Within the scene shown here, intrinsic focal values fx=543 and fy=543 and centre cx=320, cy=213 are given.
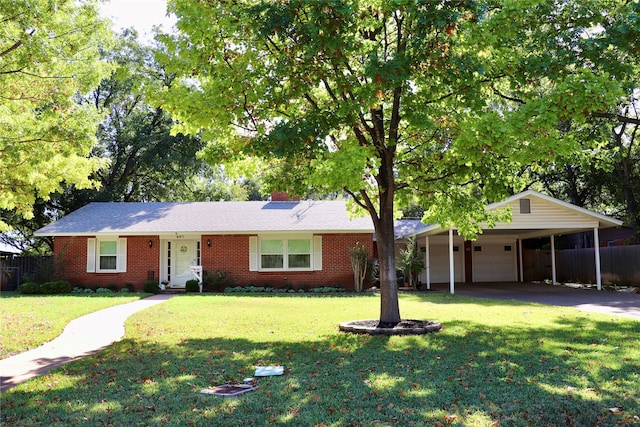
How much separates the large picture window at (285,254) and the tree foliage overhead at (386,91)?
486 inches

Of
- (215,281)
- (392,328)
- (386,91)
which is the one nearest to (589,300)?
(392,328)

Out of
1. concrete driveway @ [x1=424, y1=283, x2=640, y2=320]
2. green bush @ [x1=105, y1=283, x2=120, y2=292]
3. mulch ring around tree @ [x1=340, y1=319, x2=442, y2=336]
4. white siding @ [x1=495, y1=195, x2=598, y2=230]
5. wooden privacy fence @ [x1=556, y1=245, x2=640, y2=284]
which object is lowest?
concrete driveway @ [x1=424, y1=283, x2=640, y2=320]

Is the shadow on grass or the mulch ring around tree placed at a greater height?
the mulch ring around tree

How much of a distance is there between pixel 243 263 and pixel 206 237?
6.55 feet

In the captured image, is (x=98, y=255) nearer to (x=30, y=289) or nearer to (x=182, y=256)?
(x=30, y=289)

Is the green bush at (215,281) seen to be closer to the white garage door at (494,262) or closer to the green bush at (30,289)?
the green bush at (30,289)

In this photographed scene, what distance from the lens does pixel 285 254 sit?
23875 mm

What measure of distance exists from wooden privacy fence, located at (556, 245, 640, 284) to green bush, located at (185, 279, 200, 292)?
18.3 m

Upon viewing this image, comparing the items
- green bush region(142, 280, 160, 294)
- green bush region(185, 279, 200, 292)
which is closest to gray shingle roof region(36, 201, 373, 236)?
green bush region(185, 279, 200, 292)

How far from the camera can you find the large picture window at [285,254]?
23812 millimetres

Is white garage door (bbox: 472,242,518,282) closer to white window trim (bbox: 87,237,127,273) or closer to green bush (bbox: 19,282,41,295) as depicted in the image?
white window trim (bbox: 87,237,127,273)

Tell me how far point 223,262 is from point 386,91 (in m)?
15.1

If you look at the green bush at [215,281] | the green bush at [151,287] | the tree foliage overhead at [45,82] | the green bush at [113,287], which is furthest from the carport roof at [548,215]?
the tree foliage overhead at [45,82]

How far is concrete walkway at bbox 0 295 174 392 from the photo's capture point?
763 cm
